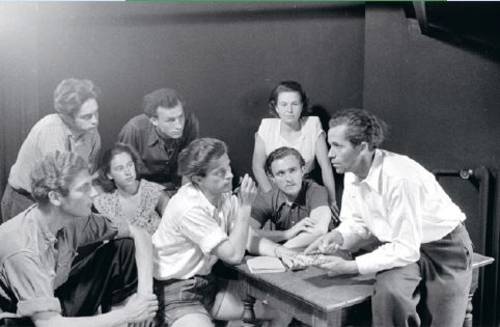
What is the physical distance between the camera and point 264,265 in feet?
6.68

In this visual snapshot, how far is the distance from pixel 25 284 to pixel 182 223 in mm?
533

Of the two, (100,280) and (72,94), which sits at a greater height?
(72,94)

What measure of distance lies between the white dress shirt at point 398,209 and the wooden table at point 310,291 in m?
0.09

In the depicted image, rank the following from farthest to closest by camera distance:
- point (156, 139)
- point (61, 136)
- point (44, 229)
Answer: point (156, 139) → point (61, 136) → point (44, 229)

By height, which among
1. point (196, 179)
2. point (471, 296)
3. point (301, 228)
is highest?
point (196, 179)

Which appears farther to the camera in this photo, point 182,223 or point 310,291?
point 182,223

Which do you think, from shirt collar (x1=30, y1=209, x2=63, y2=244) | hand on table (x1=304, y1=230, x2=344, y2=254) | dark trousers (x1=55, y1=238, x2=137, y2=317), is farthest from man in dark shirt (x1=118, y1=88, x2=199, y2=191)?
hand on table (x1=304, y1=230, x2=344, y2=254)

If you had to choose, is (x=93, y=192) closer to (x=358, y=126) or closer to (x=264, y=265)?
(x=264, y=265)

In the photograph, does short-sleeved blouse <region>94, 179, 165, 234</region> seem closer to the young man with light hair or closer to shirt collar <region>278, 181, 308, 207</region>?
the young man with light hair

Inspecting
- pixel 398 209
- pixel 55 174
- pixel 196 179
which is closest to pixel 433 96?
pixel 398 209

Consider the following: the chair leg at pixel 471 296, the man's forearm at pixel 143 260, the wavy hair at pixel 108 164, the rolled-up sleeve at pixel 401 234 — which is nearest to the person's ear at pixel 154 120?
the wavy hair at pixel 108 164

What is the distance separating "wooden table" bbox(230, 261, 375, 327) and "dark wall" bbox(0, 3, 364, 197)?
62 centimetres

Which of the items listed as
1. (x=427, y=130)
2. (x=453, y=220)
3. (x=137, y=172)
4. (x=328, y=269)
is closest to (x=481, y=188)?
(x=427, y=130)

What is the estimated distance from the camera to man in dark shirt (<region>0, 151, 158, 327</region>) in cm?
188
